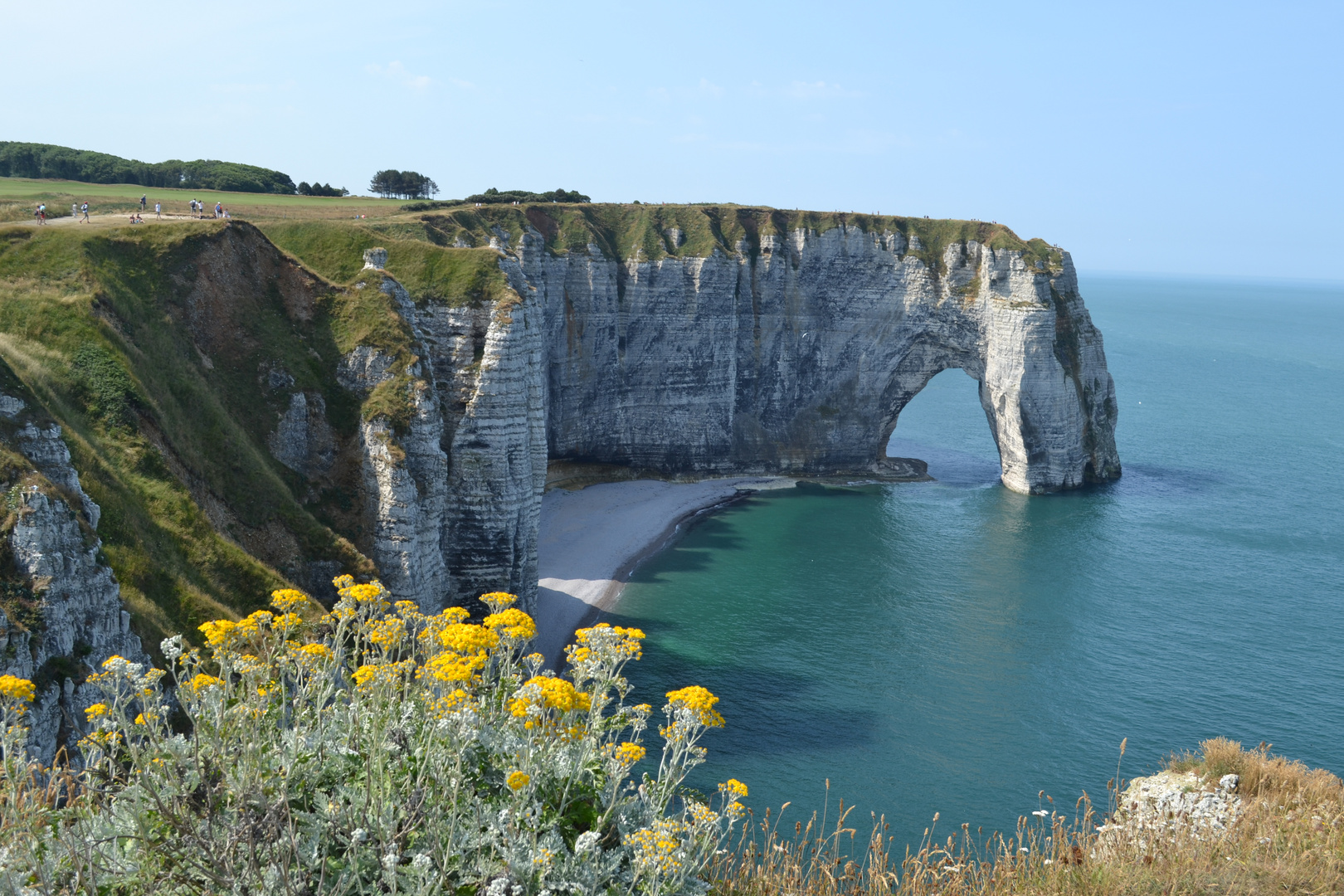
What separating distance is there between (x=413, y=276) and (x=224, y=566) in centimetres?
2314

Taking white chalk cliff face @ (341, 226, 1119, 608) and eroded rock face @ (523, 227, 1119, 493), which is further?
eroded rock face @ (523, 227, 1119, 493)

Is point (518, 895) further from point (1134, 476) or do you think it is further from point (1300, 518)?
point (1134, 476)

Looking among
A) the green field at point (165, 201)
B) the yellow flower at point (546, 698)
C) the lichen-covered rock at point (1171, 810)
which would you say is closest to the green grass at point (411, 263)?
the green field at point (165, 201)

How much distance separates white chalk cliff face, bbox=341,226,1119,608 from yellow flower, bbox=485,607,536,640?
206 ft

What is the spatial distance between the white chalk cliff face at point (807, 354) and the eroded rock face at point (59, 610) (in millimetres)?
50622

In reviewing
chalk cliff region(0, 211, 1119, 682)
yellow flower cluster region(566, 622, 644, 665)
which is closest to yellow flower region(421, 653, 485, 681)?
yellow flower cluster region(566, 622, 644, 665)

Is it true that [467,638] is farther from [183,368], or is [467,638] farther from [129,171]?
[129,171]

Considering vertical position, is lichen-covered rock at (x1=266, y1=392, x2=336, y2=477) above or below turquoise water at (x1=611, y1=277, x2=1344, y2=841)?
above

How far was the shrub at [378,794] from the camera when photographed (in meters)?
7.79

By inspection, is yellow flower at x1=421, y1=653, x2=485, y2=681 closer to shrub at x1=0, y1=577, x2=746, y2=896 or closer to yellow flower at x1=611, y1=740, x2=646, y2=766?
shrub at x1=0, y1=577, x2=746, y2=896

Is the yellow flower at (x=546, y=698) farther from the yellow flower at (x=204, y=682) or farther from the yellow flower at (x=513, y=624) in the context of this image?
the yellow flower at (x=204, y=682)

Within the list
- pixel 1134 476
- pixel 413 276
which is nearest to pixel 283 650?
pixel 413 276

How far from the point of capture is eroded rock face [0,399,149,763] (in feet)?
62.3

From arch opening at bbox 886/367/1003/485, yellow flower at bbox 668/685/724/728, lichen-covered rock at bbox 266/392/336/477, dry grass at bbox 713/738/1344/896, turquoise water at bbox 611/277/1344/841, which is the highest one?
yellow flower at bbox 668/685/724/728
